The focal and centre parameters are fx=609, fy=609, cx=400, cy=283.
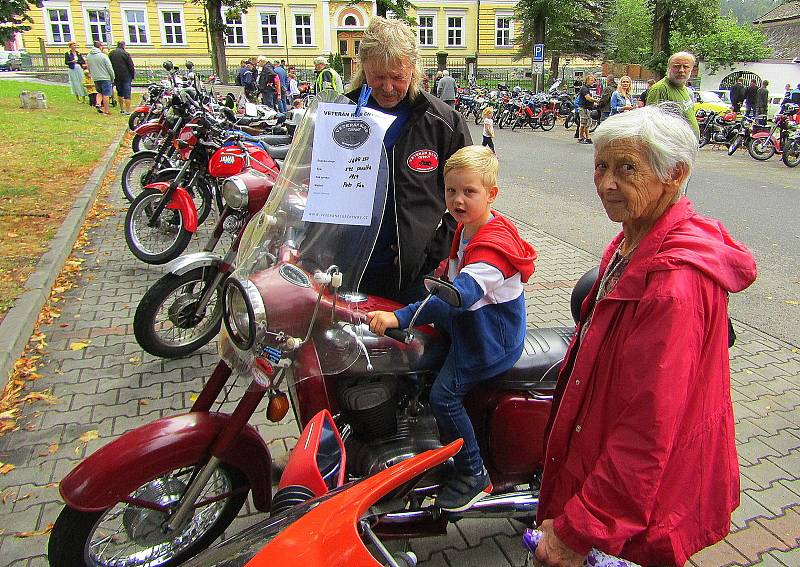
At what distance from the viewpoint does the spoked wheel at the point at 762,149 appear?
45.7ft

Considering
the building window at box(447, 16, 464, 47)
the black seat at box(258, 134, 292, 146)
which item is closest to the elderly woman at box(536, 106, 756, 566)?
the black seat at box(258, 134, 292, 146)

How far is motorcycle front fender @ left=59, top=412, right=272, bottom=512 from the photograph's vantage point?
2.07 metres

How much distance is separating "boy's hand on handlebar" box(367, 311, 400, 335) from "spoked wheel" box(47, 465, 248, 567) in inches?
35.9

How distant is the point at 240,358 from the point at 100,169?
930cm

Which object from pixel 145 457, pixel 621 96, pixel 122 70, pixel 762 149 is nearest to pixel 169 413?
pixel 145 457

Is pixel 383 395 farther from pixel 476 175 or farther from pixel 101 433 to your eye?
pixel 101 433

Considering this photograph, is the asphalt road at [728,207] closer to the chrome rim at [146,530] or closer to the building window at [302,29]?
the chrome rim at [146,530]

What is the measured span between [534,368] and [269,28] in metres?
48.5

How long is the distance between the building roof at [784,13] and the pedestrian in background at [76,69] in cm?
4061

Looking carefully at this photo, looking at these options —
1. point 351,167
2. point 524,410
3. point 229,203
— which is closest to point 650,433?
point 524,410

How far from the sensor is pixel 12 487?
2943 mm

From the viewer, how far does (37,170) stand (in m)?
9.88

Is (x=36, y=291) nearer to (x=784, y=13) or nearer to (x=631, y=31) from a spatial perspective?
(x=784, y=13)

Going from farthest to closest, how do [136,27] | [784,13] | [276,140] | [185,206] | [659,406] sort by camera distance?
[136,27], [784,13], [276,140], [185,206], [659,406]
